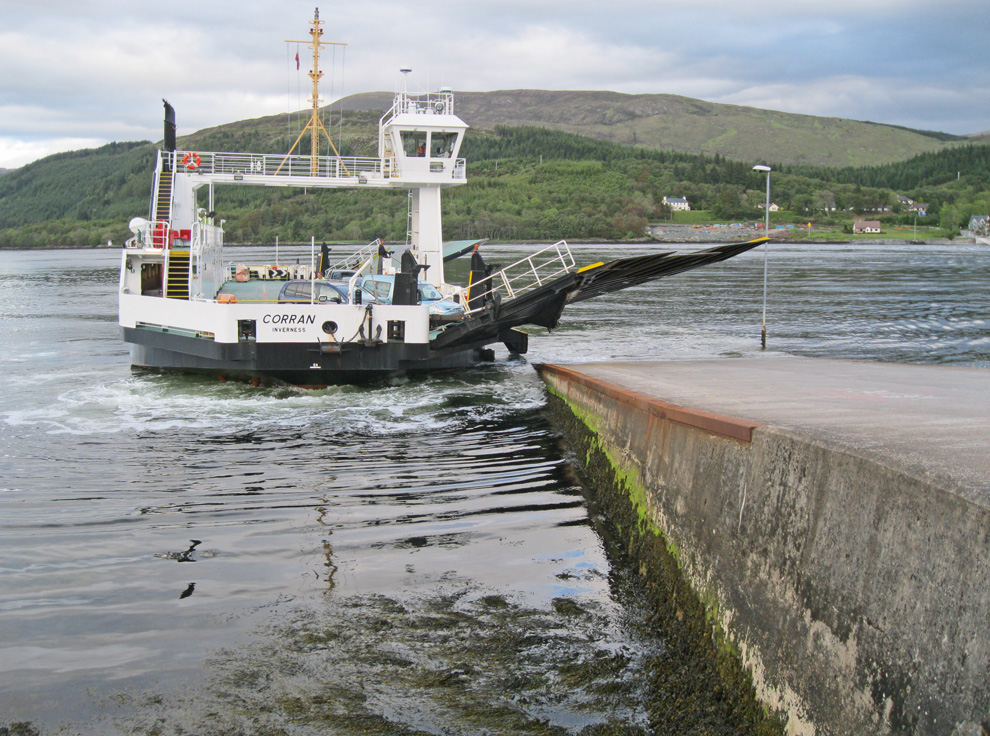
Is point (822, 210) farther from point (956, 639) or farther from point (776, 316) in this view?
point (956, 639)

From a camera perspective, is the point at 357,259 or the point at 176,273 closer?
the point at 176,273

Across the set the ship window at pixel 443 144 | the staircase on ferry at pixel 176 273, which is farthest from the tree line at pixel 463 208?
the staircase on ferry at pixel 176 273

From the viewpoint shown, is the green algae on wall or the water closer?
the green algae on wall

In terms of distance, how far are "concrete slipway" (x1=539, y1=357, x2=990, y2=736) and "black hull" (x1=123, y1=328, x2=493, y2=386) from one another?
30.4 ft

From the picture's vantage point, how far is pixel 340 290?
751 inches

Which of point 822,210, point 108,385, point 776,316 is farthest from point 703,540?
point 822,210

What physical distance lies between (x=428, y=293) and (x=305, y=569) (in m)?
13.0

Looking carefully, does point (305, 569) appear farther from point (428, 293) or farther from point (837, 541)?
point (428, 293)

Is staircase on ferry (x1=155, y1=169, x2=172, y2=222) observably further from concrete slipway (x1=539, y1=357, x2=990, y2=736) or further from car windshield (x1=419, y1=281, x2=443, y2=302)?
concrete slipway (x1=539, y1=357, x2=990, y2=736)

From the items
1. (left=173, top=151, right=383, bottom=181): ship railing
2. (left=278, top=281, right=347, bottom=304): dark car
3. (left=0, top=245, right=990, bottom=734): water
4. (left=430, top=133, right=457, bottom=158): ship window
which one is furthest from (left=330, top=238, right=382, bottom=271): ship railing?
(left=0, top=245, right=990, bottom=734): water

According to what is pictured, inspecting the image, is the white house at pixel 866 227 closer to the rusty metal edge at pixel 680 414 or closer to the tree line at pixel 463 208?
the tree line at pixel 463 208

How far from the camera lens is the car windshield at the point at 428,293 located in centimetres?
2042

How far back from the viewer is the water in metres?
6.00

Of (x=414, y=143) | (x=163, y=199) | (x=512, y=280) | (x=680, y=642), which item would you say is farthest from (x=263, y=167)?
(x=680, y=642)
